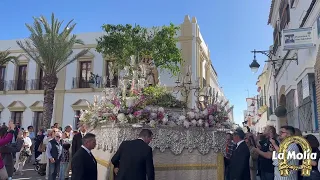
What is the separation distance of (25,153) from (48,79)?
972 centimetres

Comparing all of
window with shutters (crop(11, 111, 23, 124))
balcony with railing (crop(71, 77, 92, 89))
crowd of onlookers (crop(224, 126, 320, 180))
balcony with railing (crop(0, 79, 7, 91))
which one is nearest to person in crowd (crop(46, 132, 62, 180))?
crowd of onlookers (crop(224, 126, 320, 180))

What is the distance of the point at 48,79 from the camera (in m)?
19.7

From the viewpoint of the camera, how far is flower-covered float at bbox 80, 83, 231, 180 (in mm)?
6180

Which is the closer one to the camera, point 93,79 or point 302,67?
point 302,67

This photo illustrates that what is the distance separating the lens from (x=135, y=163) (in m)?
4.36

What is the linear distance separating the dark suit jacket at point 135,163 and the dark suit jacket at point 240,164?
6.52 feet

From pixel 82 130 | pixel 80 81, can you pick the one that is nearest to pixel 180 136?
pixel 82 130

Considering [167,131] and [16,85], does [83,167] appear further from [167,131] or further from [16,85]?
[16,85]

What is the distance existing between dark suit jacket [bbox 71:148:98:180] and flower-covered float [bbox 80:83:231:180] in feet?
5.74

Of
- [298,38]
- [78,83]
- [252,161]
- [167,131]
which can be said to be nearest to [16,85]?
[78,83]

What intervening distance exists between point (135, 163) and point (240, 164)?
2246 mm

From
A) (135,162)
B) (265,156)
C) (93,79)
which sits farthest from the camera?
(93,79)

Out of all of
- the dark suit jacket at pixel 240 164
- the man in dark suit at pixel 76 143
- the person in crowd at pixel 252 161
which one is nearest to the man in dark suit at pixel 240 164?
the dark suit jacket at pixel 240 164

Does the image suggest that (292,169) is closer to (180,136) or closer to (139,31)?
(180,136)
